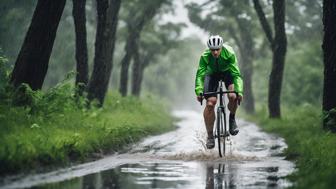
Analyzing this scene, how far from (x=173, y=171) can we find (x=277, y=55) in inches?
635

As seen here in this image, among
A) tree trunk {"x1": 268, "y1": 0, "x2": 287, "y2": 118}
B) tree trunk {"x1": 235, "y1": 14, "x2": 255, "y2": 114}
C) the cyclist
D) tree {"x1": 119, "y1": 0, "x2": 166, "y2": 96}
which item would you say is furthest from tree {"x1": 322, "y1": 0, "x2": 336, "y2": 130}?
tree trunk {"x1": 235, "y1": 14, "x2": 255, "y2": 114}

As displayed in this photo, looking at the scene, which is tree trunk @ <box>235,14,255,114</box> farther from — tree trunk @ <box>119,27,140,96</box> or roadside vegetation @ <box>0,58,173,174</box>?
roadside vegetation @ <box>0,58,173,174</box>

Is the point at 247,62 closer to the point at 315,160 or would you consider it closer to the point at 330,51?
the point at 330,51

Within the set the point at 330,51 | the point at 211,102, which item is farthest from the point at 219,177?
the point at 330,51

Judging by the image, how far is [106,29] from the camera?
63.0ft

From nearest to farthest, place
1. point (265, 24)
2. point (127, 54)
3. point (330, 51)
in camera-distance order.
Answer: point (330, 51)
point (265, 24)
point (127, 54)

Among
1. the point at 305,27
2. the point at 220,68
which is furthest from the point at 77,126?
the point at 305,27

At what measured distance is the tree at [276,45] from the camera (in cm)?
2372

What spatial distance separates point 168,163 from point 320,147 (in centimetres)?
308

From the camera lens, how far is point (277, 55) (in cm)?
2494

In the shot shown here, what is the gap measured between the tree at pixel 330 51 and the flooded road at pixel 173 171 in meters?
2.02

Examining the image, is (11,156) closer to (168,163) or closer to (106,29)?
(168,163)

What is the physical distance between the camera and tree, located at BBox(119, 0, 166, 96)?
32.3 meters

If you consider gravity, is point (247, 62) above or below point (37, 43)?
above
